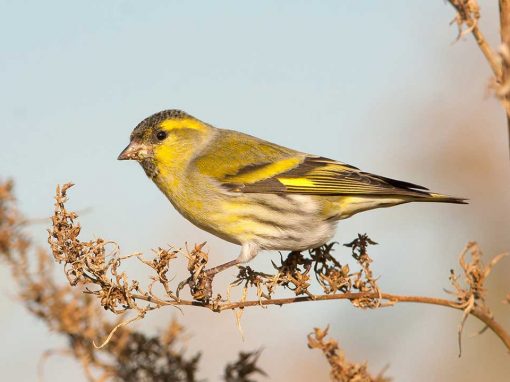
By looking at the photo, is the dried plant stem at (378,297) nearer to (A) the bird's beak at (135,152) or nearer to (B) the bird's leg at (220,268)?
(B) the bird's leg at (220,268)

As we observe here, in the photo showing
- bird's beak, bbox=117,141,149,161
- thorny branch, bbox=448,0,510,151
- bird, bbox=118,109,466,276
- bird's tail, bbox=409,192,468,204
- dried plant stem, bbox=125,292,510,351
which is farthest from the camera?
bird's beak, bbox=117,141,149,161

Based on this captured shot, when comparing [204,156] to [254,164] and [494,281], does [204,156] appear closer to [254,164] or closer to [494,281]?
[254,164]

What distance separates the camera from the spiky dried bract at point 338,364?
250cm

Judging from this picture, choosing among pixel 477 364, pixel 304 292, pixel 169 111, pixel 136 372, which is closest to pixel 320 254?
pixel 304 292

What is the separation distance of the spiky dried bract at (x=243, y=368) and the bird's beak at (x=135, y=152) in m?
2.36

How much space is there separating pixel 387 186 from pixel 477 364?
47.4 inches

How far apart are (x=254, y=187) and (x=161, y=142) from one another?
2.86 ft

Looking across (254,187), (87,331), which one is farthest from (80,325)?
(254,187)

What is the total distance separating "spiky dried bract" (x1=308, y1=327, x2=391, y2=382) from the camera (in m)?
2.50

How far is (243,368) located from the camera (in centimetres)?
324

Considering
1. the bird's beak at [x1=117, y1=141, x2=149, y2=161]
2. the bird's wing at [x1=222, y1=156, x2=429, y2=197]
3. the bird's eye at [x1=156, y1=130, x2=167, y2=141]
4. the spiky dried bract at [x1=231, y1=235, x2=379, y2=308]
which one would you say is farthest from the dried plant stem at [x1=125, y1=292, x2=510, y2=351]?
the bird's eye at [x1=156, y1=130, x2=167, y2=141]

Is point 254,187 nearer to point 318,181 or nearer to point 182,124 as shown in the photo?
point 318,181

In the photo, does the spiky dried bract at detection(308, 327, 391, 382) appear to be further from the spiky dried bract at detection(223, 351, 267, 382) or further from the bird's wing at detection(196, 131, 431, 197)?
the bird's wing at detection(196, 131, 431, 197)

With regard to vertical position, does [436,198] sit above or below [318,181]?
below
